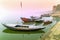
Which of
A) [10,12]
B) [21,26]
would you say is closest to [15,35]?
[21,26]

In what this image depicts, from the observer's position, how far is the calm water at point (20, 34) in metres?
1.87

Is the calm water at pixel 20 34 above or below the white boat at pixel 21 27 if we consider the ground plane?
below

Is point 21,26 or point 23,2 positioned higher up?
point 23,2

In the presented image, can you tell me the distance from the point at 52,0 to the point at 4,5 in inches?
21.9

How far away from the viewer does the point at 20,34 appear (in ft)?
6.26

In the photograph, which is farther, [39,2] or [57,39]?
[39,2]

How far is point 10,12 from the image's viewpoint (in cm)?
195

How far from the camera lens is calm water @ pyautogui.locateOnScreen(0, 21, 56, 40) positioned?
1872mm

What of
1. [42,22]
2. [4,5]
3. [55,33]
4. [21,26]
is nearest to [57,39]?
[55,33]

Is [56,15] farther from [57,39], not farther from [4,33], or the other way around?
[4,33]

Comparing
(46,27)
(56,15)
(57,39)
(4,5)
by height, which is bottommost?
(57,39)

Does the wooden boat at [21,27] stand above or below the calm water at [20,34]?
above

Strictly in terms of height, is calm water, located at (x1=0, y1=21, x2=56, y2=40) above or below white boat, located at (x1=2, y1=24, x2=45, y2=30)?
below

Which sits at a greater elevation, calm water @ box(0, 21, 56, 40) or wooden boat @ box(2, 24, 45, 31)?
wooden boat @ box(2, 24, 45, 31)
